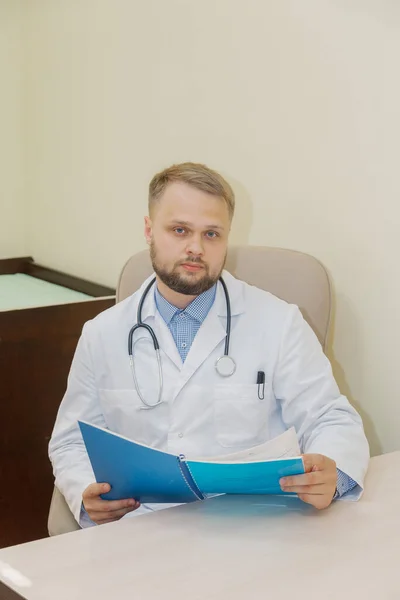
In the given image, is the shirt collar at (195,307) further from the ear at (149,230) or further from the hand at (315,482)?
the hand at (315,482)

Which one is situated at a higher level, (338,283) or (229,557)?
(338,283)

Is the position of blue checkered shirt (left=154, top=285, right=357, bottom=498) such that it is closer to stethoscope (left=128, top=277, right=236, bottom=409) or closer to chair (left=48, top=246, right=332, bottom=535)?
stethoscope (left=128, top=277, right=236, bottom=409)

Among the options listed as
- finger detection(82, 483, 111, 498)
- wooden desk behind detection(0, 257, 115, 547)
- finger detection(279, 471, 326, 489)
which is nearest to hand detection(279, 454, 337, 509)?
finger detection(279, 471, 326, 489)

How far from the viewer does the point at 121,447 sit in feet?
4.46

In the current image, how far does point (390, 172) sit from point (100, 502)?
95 centimetres

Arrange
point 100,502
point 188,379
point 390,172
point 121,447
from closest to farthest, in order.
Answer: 1. point 121,447
2. point 100,502
3. point 188,379
4. point 390,172

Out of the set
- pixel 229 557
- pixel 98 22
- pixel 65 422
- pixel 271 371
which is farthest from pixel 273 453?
pixel 98 22

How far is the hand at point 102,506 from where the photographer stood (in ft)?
4.97

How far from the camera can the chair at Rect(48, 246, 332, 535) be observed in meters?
1.88

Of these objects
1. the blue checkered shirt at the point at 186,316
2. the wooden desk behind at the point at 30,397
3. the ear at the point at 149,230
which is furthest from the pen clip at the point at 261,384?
the wooden desk behind at the point at 30,397

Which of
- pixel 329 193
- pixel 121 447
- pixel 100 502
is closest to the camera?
pixel 121 447

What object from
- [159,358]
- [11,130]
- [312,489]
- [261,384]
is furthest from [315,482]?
[11,130]

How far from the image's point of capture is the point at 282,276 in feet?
6.23

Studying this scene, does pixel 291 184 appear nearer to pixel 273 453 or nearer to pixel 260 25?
pixel 260 25
